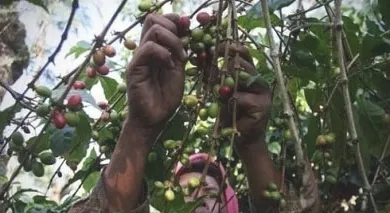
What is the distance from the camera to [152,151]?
1203 millimetres

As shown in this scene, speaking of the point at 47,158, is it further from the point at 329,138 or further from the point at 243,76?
the point at 329,138

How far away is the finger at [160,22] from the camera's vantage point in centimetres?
111

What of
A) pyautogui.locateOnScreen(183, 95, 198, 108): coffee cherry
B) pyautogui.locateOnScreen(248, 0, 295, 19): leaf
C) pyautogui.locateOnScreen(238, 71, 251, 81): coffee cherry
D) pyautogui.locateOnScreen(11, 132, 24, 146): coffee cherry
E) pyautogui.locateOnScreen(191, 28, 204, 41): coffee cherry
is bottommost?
pyautogui.locateOnScreen(11, 132, 24, 146): coffee cherry

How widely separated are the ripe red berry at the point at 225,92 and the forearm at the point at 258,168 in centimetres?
24

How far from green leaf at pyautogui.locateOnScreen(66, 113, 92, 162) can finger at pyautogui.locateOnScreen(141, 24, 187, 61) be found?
0.55 feet

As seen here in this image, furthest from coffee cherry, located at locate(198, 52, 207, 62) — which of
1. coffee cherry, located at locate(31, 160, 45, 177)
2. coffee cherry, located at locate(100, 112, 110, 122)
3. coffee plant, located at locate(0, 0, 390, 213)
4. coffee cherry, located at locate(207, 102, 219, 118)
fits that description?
coffee cherry, located at locate(31, 160, 45, 177)

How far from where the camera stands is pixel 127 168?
44.9 inches

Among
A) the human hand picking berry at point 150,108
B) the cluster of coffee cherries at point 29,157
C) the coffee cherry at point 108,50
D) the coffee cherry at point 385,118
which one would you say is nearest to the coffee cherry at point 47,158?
the cluster of coffee cherries at point 29,157

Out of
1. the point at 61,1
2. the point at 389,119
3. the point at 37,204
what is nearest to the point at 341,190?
the point at 389,119

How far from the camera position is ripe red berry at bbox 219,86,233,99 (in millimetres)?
1021

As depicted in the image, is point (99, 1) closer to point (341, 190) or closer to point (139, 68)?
point (341, 190)

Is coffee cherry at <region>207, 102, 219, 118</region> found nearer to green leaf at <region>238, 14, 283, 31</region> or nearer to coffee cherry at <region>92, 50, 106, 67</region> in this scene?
coffee cherry at <region>92, 50, 106, 67</region>

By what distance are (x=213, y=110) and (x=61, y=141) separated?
0.30m

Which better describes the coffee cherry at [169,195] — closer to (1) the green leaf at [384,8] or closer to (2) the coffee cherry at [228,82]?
(2) the coffee cherry at [228,82]
